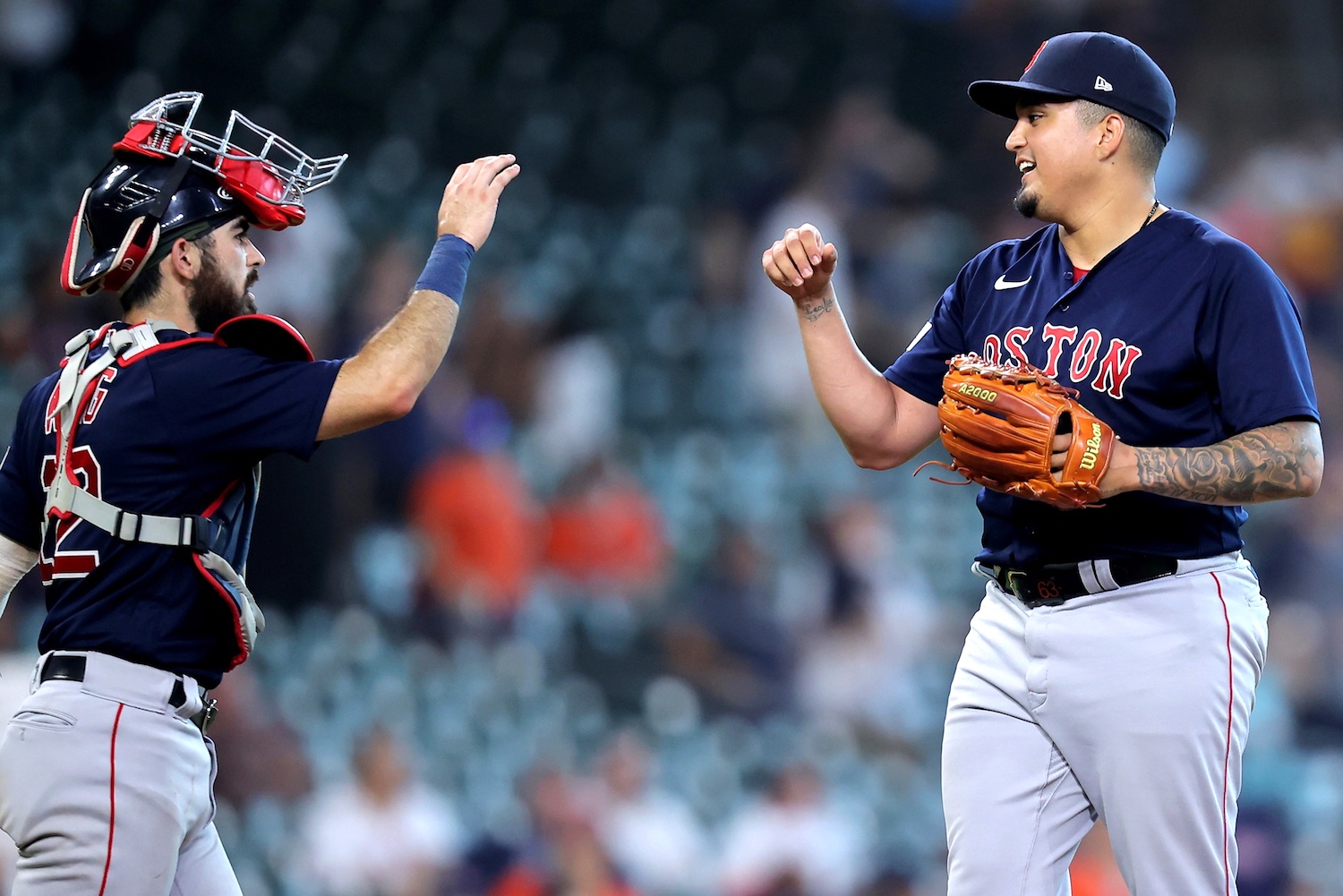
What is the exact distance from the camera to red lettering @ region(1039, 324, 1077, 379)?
2.56 m

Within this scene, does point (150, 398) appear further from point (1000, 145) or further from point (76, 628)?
point (1000, 145)

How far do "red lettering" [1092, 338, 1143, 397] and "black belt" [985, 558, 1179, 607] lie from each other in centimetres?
30

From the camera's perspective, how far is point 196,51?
270 inches

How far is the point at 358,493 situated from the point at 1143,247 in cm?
445

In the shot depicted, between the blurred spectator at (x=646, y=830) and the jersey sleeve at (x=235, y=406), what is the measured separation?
3.63 meters

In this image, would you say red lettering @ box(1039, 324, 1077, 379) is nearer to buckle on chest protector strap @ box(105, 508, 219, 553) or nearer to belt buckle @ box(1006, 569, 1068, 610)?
belt buckle @ box(1006, 569, 1068, 610)

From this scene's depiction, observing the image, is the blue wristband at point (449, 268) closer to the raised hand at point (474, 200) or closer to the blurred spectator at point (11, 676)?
the raised hand at point (474, 200)

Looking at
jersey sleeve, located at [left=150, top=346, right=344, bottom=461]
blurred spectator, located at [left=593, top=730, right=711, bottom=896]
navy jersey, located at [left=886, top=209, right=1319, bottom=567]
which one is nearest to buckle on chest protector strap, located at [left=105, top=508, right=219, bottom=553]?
jersey sleeve, located at [left=150, top=346, right=344, bottom=461]

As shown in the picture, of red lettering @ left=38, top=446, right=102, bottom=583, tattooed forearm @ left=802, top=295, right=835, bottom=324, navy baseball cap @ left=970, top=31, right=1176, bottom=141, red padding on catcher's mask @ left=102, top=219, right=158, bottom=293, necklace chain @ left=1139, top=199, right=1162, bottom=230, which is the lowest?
red lettering @ left=38, top=446, right=102, bottom=583

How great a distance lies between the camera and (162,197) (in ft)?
8.54

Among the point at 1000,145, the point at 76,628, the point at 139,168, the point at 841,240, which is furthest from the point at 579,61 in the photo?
the point at 76,628

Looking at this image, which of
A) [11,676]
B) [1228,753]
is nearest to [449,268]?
[1228,753]

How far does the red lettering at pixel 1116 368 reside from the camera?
2465 mm

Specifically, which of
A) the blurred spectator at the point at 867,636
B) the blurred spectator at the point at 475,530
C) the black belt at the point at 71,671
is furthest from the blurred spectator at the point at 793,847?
the black belt at the point at 71,671
